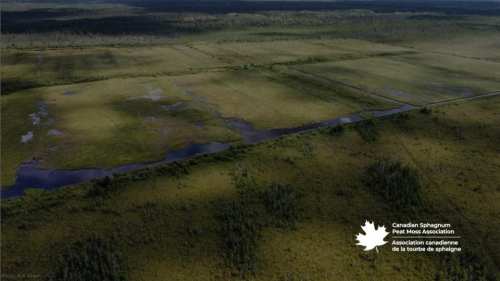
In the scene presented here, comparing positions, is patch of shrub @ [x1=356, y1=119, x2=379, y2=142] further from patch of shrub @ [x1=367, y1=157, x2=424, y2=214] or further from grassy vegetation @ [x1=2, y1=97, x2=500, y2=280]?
patch of shrub @ [x1=367, y1=157, x2=424, y2=214]

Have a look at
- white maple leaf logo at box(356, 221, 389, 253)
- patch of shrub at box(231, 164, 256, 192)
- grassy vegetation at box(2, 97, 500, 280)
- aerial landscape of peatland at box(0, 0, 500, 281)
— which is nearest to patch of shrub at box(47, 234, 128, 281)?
aerial landscape of peatland at box(0, 0, 500, 281)

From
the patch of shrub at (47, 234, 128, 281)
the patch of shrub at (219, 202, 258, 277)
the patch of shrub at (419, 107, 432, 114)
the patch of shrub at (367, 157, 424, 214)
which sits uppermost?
the patch of shrub at (419, 107, 432, 114)

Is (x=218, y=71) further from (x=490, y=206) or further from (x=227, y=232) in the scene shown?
(x=490, y=206)

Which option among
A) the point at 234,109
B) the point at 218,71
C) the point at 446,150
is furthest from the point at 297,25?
the point at 446,150

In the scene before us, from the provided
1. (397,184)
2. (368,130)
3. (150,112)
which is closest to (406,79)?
(368,130)

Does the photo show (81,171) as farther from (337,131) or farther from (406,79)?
(406,79)
